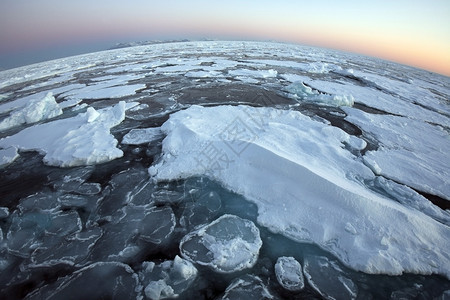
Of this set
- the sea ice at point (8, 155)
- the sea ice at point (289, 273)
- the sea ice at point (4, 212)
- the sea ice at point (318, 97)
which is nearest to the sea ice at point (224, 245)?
the sea ice at point (289, 273)

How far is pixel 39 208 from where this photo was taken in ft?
12.1

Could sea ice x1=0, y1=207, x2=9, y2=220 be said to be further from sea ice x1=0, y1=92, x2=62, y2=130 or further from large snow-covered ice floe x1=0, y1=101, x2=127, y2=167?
sea ice x1=0, y1=92, x2=62, y2=130

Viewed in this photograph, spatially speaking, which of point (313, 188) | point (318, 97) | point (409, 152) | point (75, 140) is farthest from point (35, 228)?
point (318, 97)

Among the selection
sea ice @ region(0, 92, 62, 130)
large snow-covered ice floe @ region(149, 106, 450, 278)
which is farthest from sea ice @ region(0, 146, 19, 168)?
large snow-covered ice floe @ region(149, 106, 450, 278)

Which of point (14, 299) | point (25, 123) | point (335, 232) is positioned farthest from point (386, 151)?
point (25, 123)

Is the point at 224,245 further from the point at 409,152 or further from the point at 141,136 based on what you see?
the point at 409,152

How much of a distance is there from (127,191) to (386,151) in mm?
6034

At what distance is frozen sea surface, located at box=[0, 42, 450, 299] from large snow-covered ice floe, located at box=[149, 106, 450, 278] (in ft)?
0.07

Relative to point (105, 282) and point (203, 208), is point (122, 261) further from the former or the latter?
point (203, 208)

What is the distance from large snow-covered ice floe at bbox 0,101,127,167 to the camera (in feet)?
16.1

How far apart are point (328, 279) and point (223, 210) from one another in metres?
1.71

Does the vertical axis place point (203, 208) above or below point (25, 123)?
above

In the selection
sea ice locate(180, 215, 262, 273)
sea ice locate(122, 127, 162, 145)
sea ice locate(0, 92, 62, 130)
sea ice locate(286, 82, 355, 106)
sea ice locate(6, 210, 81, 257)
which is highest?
sea ice locate(286, 82, 355, 106)

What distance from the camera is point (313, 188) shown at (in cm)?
358
